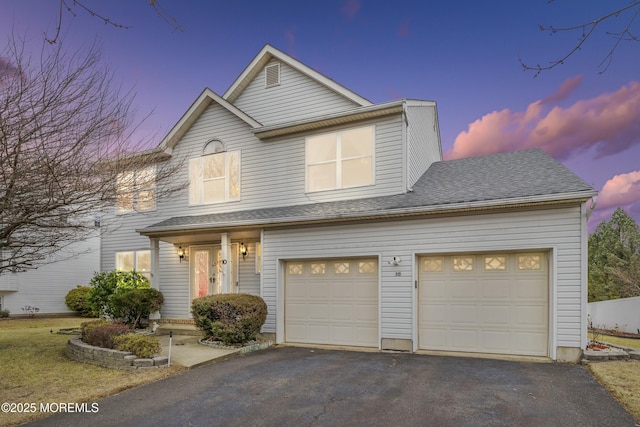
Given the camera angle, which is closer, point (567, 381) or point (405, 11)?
point (567, 381)

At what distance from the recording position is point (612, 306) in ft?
61.7

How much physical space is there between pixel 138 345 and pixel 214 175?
680 cm

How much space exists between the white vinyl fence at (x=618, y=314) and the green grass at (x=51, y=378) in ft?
55.1

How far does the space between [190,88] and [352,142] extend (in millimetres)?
5847

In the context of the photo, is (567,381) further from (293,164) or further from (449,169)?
(293,164)

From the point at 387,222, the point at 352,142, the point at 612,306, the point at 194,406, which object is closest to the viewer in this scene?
the point at 194,406

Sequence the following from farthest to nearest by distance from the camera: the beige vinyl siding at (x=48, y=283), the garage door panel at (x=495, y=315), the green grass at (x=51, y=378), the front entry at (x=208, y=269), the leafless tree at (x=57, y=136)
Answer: the beige vinyl siding at (x=48, y=283) < the front entry at (x=208, y=269) < the garage door panel at (x=495, y=315) < the green grass at (x=51, y=378) < the leafless tree at (x=57, y=136)

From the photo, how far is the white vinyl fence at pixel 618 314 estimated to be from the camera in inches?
666

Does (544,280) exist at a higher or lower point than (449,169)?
lower

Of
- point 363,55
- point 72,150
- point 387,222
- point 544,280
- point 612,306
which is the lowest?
point 612,306

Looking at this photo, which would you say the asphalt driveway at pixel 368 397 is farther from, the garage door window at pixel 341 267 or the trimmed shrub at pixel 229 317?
the garage door window at pixel 341 267

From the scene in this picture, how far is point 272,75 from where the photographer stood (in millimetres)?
13820

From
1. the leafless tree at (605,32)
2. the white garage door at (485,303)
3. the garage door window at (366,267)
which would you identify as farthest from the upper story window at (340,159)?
the leafless tree at (605,32)

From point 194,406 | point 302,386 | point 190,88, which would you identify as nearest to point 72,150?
point 194,406
